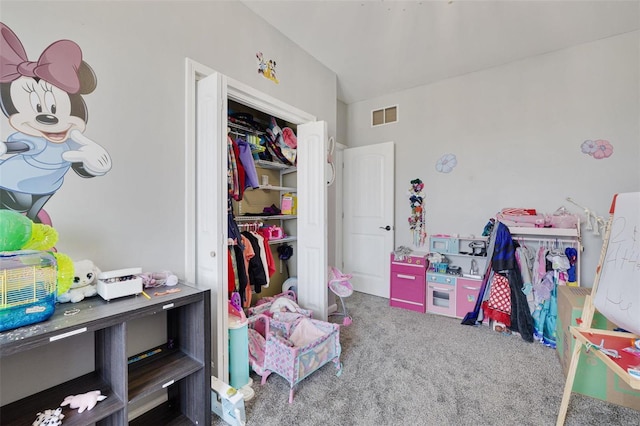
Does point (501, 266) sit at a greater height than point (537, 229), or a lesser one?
lesser

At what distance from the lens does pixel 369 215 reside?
3875 millimetres

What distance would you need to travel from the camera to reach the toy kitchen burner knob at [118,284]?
125cm

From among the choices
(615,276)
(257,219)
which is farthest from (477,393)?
(257,219)

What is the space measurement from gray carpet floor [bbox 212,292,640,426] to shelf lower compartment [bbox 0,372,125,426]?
2.12 ft

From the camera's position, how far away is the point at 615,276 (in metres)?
1.42

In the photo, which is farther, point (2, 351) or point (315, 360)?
point (315, 360)

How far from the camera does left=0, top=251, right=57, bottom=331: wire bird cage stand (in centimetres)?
94

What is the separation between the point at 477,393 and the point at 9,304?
242 cm

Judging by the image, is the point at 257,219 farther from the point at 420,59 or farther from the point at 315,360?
the point at 420,59

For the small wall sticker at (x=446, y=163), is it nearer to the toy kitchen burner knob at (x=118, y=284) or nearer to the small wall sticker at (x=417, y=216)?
the small wall sticker at (x=417, y=216)

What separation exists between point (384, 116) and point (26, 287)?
386 cm

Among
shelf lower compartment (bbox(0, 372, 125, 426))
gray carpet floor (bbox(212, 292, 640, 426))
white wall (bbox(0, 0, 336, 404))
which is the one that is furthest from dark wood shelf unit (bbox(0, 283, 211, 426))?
gray carpet floor (bbox(212, 292, 640, 426))

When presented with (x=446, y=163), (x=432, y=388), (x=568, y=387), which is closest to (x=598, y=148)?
(x=446, y=163)

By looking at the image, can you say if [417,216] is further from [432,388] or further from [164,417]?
[164,417]
